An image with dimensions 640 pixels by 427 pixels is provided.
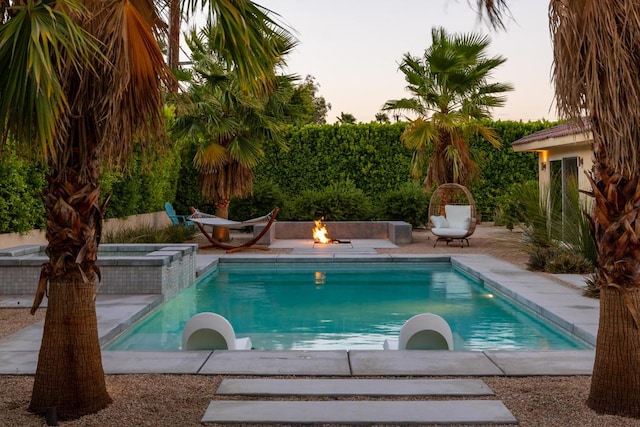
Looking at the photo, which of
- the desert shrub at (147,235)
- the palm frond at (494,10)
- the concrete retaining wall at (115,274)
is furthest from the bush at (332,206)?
the palm frond at (494,10)

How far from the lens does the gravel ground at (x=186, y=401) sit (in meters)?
3.67

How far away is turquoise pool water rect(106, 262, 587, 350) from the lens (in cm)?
686

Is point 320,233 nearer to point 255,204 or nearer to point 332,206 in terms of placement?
point 332,206

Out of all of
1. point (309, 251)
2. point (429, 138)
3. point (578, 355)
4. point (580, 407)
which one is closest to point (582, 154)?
point (429, 138)

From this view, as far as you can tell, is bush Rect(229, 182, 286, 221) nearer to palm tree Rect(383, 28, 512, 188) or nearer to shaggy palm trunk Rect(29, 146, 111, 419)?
palm tree Rect(383, 28, 512, 188)

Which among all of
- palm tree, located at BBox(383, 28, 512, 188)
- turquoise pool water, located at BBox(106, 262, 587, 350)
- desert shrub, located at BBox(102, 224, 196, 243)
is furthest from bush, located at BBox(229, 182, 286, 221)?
turquoise pool water, located at BBox(106, 262, 587, 350)

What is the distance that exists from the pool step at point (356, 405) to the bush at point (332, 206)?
1307cm

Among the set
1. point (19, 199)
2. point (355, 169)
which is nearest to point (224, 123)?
point (19, 199)

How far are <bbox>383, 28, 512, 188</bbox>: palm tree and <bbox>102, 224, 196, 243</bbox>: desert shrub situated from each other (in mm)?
5840

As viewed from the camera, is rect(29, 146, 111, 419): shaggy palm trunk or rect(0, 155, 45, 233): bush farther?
rect(0, 155, 45, 233): bush

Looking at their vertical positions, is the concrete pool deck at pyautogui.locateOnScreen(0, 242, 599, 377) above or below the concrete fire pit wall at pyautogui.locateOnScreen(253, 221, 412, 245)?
below

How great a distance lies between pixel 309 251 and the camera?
46.1 feet

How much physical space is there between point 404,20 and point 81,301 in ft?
37.7

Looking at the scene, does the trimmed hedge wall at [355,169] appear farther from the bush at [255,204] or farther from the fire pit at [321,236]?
the fire pit at [321,236]
